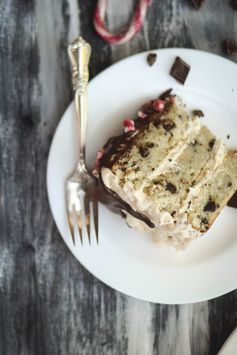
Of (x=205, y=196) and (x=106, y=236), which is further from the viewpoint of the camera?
(x=106, y=236)

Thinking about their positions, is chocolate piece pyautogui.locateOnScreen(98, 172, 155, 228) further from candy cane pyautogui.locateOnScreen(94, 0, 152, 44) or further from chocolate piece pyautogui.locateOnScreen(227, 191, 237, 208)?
candy cane pyautogui.locateOnScreen(94, 0, 152, 44)

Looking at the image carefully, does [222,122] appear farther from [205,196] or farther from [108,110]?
[108,110]

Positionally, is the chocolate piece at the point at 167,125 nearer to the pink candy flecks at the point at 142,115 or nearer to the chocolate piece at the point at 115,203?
the pink candy flecks at the point at 142,115

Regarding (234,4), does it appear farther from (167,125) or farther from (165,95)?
(167,125)

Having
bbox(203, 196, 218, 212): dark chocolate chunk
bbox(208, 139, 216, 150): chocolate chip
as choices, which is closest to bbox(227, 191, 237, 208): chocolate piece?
bbox(203, 196, 218, 212): dark chocolate chunk

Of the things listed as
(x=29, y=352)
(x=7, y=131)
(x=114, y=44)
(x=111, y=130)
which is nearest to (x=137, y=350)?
(x=29, y=352)

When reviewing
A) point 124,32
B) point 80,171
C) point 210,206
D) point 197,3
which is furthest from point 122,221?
point 197,3

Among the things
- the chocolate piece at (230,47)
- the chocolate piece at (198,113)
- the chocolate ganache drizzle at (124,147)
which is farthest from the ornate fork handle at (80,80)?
the chocolate piece at (230,47)
